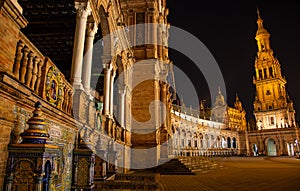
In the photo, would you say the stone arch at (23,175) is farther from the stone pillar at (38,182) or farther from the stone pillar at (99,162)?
the stone pillar at (99,162)

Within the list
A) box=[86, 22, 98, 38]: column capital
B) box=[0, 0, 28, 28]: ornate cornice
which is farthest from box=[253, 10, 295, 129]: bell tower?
box=[0, 0, 28, 28]: ornate cornice

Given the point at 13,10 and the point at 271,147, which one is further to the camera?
the point at 271,147

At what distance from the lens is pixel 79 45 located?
7.32m

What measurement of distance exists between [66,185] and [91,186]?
2.24 feet

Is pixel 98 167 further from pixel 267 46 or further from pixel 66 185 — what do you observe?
pixel 267 46

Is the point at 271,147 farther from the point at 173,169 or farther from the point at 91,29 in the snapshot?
the point at 91,29

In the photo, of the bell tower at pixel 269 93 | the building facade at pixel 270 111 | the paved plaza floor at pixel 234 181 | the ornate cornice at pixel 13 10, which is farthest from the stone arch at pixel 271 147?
the ornate cornice at pixel 13 10

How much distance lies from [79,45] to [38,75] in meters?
3.38

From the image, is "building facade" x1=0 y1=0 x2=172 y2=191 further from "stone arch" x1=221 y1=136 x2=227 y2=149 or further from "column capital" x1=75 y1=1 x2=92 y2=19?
"stone arch" x1=221 y1=136 x2=227 y2=149

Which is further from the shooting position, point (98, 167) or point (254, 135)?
point (254, 135)

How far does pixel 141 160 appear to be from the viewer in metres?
15.6

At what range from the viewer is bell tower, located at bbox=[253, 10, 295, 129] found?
223 ft

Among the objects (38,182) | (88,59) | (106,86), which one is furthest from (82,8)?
(38,182)

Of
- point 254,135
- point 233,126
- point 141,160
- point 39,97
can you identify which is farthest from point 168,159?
point 233,126
